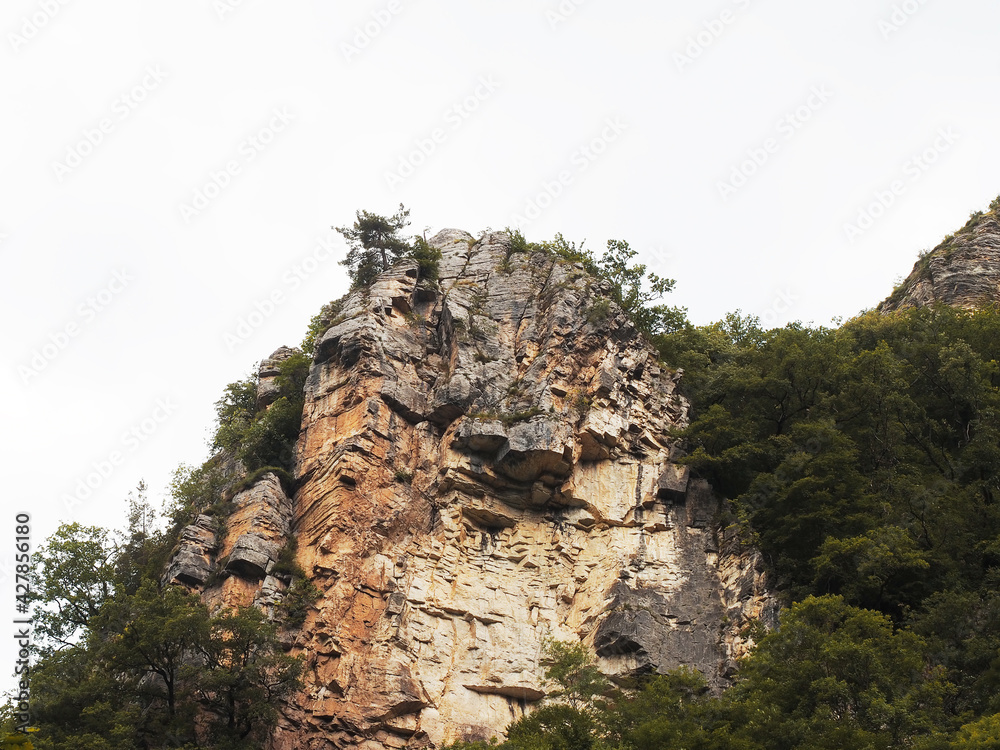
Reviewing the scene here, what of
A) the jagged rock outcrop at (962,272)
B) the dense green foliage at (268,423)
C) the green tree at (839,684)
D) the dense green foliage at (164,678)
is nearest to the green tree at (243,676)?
the dense green foliage at (164,678)

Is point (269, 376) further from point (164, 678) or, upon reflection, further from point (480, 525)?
point (164, 678)

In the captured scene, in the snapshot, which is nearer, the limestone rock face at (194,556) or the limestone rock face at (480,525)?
the limestone rock face at (480,525)

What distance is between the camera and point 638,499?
3466cm

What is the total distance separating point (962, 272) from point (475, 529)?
33946 mm

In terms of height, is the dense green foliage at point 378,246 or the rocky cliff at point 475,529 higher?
Answer: the dense green foliage at point 378,246

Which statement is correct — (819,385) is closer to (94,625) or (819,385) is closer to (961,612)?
(961,612)

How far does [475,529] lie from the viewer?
34344mm

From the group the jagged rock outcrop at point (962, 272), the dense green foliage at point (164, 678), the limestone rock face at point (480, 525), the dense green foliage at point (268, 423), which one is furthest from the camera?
the jagged rock outcrop at point (962, 272)

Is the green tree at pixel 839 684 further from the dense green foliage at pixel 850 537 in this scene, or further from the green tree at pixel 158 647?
the green tree at pixel 158 647

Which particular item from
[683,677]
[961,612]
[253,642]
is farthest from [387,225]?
[961,612]

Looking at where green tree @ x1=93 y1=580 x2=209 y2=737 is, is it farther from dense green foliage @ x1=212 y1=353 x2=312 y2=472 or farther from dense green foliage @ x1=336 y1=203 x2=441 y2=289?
dense green foliage @ x1=336 y1=203 x2=441 y2=289

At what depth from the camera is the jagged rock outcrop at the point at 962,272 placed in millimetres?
51812

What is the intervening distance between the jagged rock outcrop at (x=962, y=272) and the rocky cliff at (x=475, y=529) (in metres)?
22.0

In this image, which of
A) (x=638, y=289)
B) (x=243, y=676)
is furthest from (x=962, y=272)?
(x=243, y=676)
